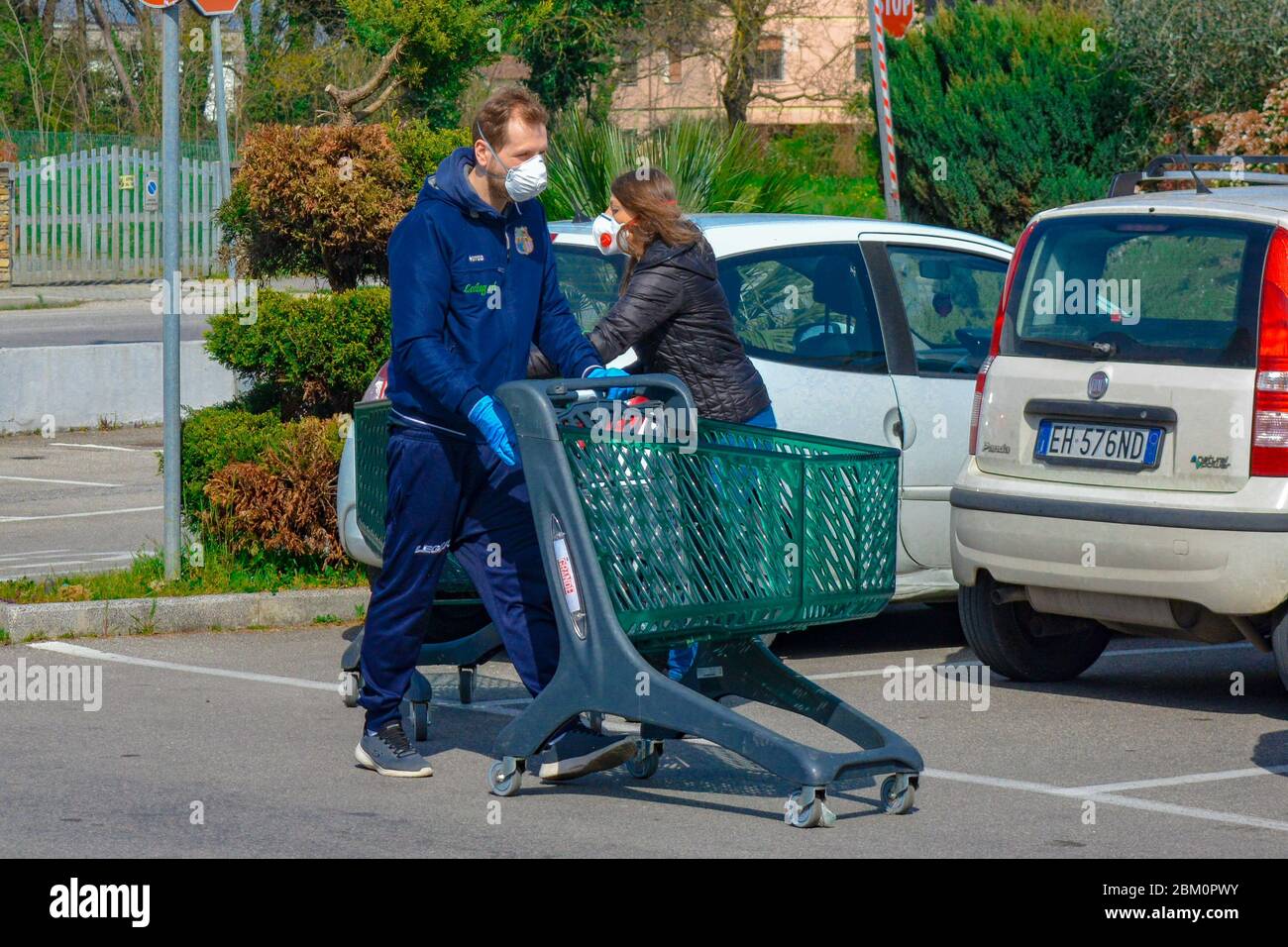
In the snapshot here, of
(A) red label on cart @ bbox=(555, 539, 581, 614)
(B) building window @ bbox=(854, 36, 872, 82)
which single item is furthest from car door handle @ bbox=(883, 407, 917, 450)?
(B) building window @ bbox=(854, 36, 872, 82)

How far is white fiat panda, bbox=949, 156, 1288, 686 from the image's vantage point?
6848 mm

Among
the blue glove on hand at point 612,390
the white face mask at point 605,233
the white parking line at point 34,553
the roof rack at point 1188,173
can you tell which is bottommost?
the white parking line at point 34,553

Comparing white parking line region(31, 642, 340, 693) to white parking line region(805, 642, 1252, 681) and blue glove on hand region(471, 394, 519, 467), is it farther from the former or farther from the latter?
blue glove on hand region(471, 394, 519, 467)

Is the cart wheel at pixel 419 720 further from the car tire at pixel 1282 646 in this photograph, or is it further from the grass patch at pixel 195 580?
the car tire at pixel 1282 646

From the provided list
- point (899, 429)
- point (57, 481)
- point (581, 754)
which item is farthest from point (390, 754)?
point (57, 481)

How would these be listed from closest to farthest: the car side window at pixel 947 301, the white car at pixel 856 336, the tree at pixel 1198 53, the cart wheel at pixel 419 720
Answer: the cart wheel at pixel 419 720
the white car at pixel 856 336
the car side window at pixel 947 301
the tree at pixel 1198 53

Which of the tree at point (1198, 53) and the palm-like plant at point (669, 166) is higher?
the tree at point (1198, 53)

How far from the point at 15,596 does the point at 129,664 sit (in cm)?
111

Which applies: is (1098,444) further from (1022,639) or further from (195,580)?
(195,580)

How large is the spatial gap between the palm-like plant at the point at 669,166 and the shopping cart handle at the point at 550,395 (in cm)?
913

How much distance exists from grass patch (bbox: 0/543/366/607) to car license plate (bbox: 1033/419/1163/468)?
367cm

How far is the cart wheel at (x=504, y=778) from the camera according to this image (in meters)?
5.89

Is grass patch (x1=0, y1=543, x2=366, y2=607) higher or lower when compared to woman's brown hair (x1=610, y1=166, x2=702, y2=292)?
lower

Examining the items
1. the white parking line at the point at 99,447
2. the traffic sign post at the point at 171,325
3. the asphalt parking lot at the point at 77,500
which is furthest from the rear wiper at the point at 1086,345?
the white parking line at the point at 99,447
